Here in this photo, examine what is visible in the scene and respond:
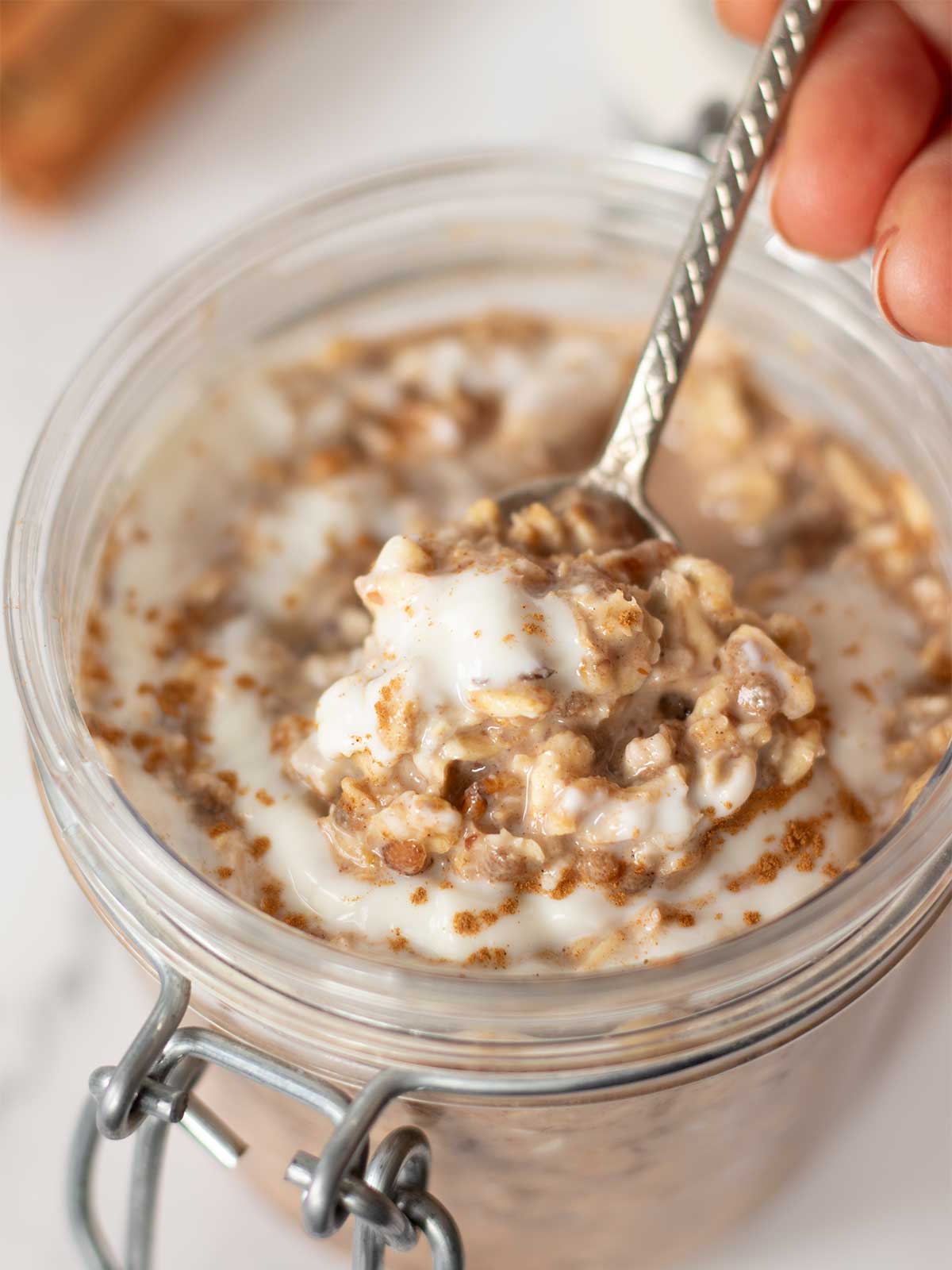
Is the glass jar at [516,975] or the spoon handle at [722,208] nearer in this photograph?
the glass jar at [516,975]

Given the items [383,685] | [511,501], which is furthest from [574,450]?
[383,685]

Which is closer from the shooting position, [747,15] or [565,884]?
[565,884]

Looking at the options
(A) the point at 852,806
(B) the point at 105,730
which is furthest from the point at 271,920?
(A) the point at 852,806

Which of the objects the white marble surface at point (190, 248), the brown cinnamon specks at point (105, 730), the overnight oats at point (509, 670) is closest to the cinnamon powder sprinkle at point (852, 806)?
the overnight oats at point (509, 670)

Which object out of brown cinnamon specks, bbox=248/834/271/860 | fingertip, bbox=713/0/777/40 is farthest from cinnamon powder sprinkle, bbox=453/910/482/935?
fingertip, bbox=713/0/777/40

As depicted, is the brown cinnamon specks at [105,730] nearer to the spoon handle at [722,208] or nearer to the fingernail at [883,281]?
the spoon handle at [722,208]

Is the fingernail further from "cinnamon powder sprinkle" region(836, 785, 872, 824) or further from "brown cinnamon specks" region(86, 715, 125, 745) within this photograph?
"brown cinnamon specks" region(86, 715, 125, 745)

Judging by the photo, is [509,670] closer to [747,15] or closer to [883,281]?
[883,281]
